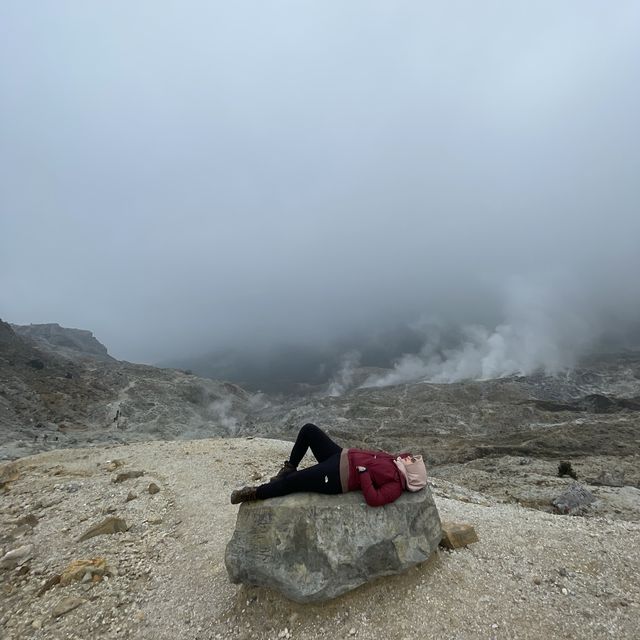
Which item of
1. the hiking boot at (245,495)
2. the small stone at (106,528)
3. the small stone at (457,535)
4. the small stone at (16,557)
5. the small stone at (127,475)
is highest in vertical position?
the hiking boot at (245,495)

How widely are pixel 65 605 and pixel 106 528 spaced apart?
3.17m

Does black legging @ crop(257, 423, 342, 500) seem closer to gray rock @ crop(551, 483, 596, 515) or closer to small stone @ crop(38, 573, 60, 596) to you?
small stone @ crop(38, 573, 60, 596)

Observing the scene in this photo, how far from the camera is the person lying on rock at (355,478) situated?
6715mm

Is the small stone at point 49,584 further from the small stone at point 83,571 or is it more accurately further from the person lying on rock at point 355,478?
the person lying on rock at point 355,478

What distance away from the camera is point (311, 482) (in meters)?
6.94

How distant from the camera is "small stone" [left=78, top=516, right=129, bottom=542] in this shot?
10.1 m

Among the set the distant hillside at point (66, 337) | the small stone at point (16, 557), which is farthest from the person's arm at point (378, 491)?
the distant hillside at point (66, 337)

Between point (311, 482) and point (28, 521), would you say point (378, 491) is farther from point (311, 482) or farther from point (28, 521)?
point (28, 521)

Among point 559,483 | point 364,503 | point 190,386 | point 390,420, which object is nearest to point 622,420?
point 390,420

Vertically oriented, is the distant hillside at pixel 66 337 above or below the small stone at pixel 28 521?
above

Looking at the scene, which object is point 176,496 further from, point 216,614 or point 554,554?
point 554,554

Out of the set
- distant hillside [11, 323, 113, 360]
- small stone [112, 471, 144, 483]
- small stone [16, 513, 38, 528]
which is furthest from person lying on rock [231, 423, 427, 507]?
distant hillside [11, 323, 113, 360]

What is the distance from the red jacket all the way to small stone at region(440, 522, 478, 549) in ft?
6.62

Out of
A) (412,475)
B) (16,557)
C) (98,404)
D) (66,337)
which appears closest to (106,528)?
(16,557)
